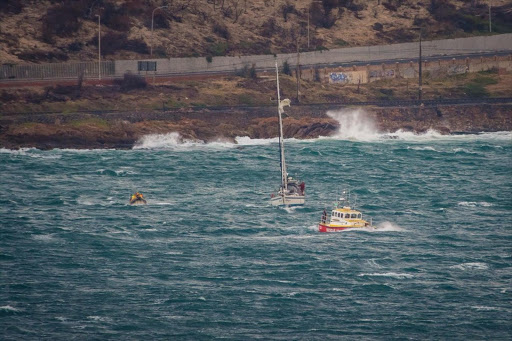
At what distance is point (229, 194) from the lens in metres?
110

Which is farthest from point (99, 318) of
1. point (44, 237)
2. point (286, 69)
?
point (286, 69)

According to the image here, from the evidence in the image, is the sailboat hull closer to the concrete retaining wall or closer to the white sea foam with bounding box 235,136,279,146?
the white sea foam with bounding box 235,136,279,146

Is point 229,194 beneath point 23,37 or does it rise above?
beneath

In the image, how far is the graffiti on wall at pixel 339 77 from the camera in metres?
183

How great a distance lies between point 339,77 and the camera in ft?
602

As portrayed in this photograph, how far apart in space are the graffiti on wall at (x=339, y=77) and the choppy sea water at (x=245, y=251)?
50561mm

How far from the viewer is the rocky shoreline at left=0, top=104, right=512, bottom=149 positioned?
5620 inches

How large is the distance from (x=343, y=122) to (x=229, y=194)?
55.3 meters

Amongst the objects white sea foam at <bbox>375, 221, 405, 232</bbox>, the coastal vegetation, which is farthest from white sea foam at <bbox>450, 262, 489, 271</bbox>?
the coastal vegetation

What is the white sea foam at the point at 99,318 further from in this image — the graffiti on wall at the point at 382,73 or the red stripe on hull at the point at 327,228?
the graffiti on wall at the point at 382,73

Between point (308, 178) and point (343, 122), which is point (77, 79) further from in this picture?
point (308, 178)

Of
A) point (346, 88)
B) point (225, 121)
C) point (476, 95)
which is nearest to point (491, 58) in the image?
A: point (476, 95)

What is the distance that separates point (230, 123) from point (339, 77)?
121 ft

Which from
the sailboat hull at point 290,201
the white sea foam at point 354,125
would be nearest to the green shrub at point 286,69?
the white sea foam at point 354,125
